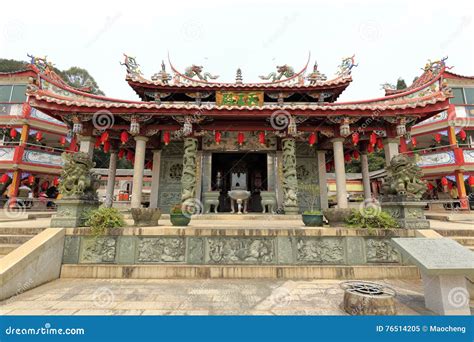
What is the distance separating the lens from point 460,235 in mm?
5645

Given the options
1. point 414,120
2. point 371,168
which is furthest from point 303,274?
point 371,168

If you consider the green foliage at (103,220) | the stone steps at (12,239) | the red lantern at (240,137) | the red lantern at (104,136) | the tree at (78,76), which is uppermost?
the tree at (78,76)

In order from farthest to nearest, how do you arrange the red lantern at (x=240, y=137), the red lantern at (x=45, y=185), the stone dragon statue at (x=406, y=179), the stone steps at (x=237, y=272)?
the red lantern at (x=45, y=185), the red lantern at (x=240, y=137), the stone dragon statue at (x=406, y=179), the stone steps at (x=237, y=272)

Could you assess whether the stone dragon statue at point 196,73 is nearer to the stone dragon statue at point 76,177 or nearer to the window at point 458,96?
the stone dragon statue at point 76,177

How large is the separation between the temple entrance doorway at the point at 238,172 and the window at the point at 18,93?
47.3ft

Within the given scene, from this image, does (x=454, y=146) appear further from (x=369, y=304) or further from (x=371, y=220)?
(x=369, y=304)

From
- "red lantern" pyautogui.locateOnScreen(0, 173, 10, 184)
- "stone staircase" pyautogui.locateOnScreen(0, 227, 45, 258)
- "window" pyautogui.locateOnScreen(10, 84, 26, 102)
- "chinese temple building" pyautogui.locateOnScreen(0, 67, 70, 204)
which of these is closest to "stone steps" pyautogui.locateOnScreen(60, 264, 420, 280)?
"stone staircase" pyautogui.locateOnScreen(0, 227, 45, 258)

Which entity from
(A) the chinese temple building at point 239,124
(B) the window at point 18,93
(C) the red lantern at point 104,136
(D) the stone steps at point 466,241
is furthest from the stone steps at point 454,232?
→ (B) the window at point 18,93

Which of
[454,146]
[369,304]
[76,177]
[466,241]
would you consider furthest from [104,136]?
[454,146]

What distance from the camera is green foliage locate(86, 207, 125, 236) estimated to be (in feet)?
16.2

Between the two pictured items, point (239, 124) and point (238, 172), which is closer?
point (239, 124)

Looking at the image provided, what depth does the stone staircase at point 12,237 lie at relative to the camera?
5016 millimetres

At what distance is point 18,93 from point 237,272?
20.5 metres

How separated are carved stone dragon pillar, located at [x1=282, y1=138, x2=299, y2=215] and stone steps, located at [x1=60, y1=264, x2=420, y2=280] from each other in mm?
3919
